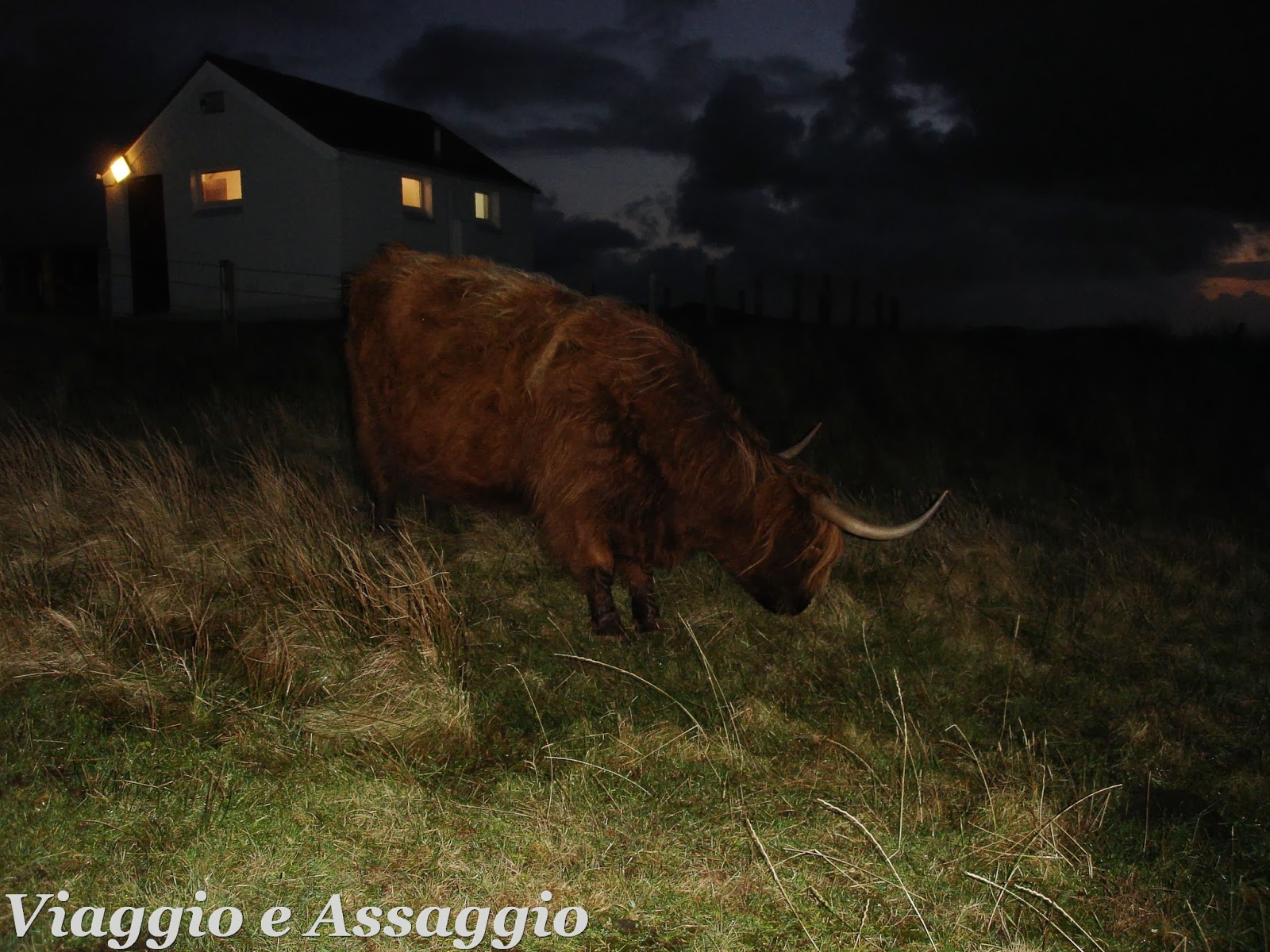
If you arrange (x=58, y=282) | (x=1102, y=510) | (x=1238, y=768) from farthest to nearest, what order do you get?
(x=58, y=282)
(x=1102, y=510)
(x=1238, y=768)

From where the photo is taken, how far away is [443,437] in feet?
16.3

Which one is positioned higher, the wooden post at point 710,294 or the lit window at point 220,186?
the lit window at point 220,186

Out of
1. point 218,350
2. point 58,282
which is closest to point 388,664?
point 218,350

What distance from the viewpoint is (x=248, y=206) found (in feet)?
66.7

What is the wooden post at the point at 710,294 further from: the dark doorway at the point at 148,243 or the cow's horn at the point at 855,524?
the cow's horn at the point at 855,524

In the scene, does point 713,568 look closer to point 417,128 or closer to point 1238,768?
point 1238,768

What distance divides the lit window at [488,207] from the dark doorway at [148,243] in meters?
7.19

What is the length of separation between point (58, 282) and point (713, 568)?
2220cm

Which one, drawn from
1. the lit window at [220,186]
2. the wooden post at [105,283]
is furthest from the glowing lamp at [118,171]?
the wooden post at [105,283]

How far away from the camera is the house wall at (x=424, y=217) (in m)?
20.1

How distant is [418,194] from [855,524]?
822 inches

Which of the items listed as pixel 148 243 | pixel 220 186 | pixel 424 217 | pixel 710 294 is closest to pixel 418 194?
pixel 424 217

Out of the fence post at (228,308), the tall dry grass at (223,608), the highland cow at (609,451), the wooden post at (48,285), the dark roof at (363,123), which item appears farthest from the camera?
the dark roof at (363,123)

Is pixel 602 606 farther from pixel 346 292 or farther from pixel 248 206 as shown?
pixel 248 206
